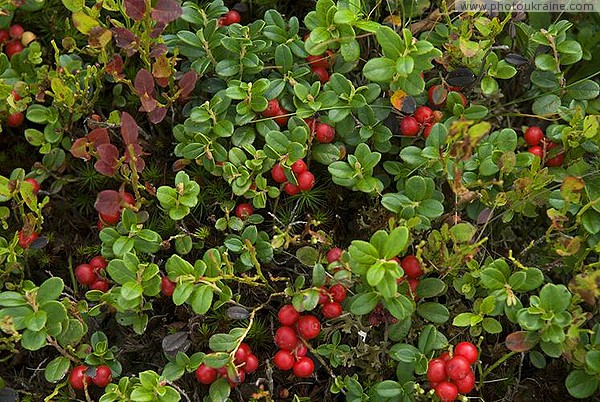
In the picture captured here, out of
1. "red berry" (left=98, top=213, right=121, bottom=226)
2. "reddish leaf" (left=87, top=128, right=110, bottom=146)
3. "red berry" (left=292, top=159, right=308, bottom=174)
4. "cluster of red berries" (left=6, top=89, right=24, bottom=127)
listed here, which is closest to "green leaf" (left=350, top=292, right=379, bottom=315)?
"red berry" (left=292, top=159, right=308, bottom=174)

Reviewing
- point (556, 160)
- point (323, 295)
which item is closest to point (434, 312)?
point (323, 295)

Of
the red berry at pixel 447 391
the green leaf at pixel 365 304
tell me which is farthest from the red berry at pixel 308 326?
the red berry at pixel 447 391

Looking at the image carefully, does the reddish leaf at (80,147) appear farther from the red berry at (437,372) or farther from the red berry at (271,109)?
the red berry at (437,372)

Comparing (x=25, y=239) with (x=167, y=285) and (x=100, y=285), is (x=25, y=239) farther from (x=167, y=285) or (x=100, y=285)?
(x=167, y=285)

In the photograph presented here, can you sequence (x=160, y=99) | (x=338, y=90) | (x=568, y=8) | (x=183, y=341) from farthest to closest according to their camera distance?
1. (x=568, y=8)
2. (x=160, y=99)
3. (x=338, y=90)
4. (x=183, y=341)

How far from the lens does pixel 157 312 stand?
2365 millimetres

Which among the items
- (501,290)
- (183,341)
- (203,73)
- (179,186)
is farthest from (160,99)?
(501,290)

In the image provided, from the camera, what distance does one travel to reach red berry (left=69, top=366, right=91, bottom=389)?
2.08 metres

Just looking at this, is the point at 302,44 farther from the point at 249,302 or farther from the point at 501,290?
the point at 501,290

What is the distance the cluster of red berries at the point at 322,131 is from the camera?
226 cm

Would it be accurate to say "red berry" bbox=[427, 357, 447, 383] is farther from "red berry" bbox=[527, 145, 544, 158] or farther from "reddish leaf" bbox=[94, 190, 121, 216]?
"reddish leaf" bbox=[94, 190, 121, 216]

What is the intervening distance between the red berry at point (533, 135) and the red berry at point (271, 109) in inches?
32.0

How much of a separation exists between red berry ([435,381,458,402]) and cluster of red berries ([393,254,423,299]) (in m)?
0.26

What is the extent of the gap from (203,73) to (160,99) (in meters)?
0.18
